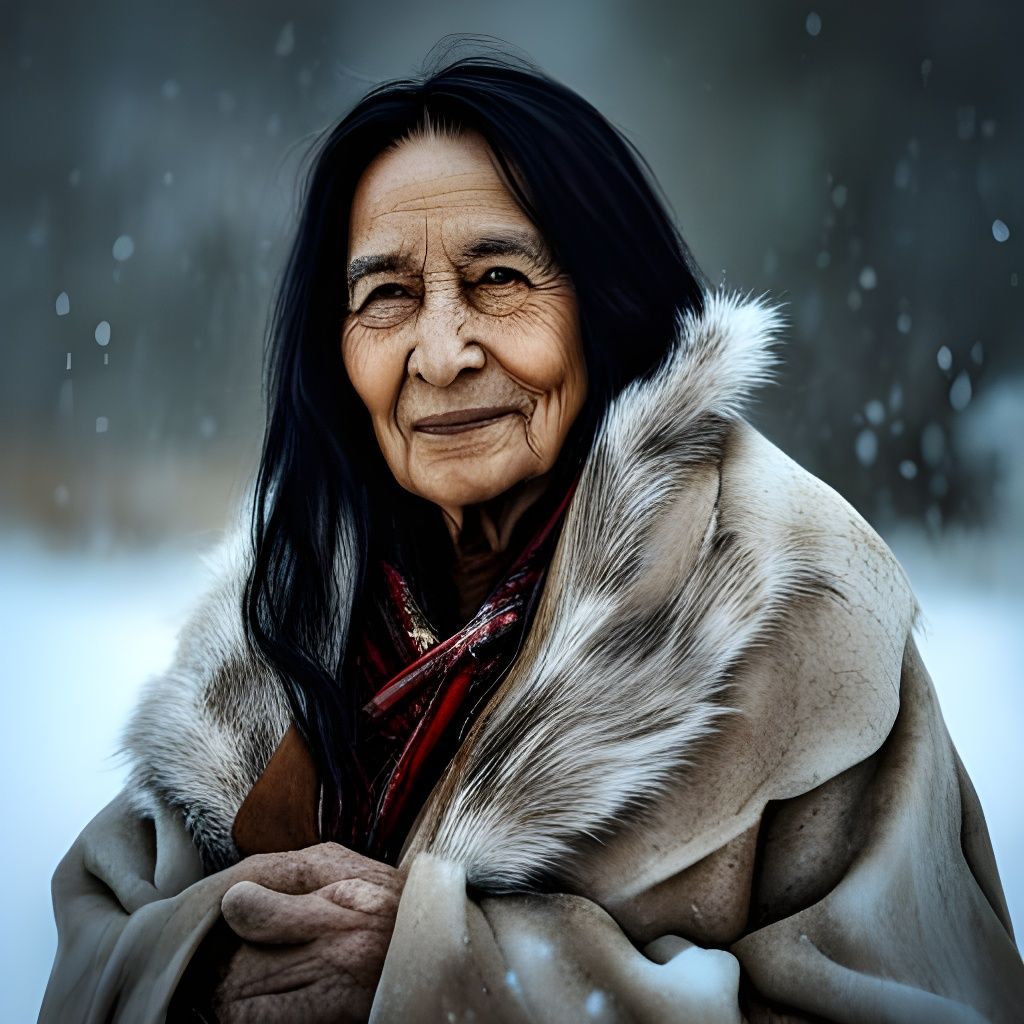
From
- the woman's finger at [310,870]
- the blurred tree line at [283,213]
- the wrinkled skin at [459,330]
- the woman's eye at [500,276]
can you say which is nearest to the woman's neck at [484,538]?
the wrinkled skin at [459,330]

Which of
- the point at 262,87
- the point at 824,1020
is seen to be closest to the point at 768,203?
the point at 262,87

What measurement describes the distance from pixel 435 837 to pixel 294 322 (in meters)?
0.67

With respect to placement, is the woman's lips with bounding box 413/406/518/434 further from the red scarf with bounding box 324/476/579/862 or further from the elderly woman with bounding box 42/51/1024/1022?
the red scarf with bounding box 324/476/579/862

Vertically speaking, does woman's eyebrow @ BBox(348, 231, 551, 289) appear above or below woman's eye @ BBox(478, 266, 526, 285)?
above

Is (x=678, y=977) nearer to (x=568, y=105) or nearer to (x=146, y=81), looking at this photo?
(x=568, y=105)

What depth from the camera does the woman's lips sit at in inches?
49.7

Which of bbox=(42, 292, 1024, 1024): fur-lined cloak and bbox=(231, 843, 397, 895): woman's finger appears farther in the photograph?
bbox=(231, 843, 397, 895): woman's finger

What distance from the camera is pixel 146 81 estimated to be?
8.27ft

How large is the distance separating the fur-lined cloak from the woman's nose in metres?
0.17

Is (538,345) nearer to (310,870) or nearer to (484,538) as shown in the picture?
(484,538)

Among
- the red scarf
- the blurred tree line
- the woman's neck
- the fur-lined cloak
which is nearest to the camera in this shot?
the fur-lined cloak

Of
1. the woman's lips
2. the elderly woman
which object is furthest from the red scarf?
the woman's lips

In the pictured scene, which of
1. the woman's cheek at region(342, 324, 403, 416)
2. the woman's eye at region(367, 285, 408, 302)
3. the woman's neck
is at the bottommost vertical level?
the woman's neck

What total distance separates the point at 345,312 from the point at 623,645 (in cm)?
56
